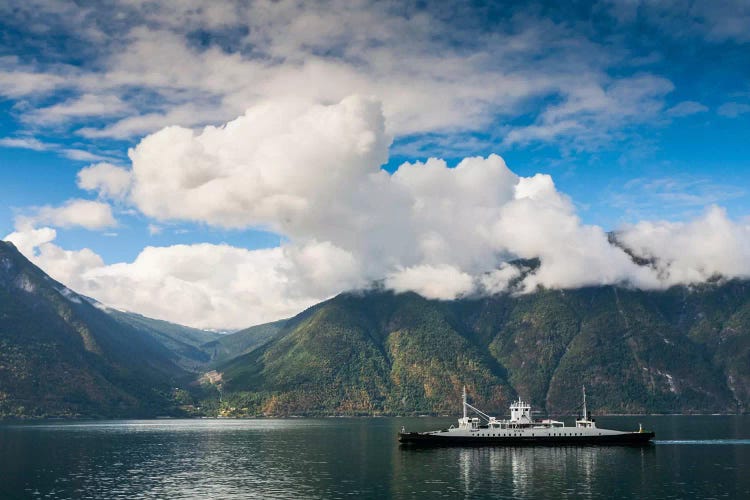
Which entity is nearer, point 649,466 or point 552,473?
point 552,473

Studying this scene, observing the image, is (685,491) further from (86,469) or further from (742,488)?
(86,469)

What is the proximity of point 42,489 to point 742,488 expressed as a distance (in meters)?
147

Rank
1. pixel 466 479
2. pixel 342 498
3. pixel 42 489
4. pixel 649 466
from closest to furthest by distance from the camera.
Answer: pixel 342 498 < pixel 42 489 < pixel 466 479 < pixel 649 466

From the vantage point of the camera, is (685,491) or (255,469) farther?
(255,469)

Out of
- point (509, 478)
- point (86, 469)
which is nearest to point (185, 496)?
point (86, 469)

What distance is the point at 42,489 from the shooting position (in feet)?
495

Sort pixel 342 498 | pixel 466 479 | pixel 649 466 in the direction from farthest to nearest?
pixel 649 466
pixel 466 479
pixel 342 498

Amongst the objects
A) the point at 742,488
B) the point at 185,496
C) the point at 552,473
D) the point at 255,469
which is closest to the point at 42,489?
the point at 185,496

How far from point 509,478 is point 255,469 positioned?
6823 cm

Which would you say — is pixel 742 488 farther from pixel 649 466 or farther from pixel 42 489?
pixel 42 489

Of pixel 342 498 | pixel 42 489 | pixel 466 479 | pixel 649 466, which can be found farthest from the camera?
pixel 649 466

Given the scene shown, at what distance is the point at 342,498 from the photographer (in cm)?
13750

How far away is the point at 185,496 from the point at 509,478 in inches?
2926

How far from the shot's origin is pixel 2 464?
19862cm
